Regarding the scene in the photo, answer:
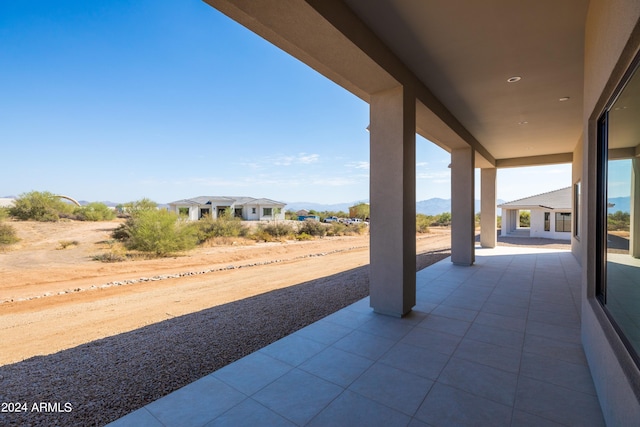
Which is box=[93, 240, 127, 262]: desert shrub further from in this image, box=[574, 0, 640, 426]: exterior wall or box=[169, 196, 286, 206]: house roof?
box=[169, 196, 286, 206]: house roof

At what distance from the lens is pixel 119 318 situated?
4004 millimetres

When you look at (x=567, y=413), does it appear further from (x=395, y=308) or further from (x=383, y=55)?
(x=383, y=55)

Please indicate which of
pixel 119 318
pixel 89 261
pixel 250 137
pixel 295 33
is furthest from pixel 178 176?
pixel 295 33

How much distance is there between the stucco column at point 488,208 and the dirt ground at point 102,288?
21.0 feet

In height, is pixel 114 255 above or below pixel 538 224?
below

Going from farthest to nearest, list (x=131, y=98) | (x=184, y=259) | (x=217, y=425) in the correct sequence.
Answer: (x=131, y=98)
(x=184, y=259)
(x=217, y=425)

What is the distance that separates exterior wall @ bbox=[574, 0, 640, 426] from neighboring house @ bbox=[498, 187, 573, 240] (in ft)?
50.8

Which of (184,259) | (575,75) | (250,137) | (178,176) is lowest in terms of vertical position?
(184,259)

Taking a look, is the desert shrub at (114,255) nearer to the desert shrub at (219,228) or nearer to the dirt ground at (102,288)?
the dirt ground at (102,288)

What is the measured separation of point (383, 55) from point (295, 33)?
3.66 feet

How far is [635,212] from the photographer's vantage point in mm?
1417

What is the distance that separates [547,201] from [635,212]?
18066mm

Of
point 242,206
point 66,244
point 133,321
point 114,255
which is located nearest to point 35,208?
point 66,244

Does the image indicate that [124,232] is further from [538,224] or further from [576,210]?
[538,224]
